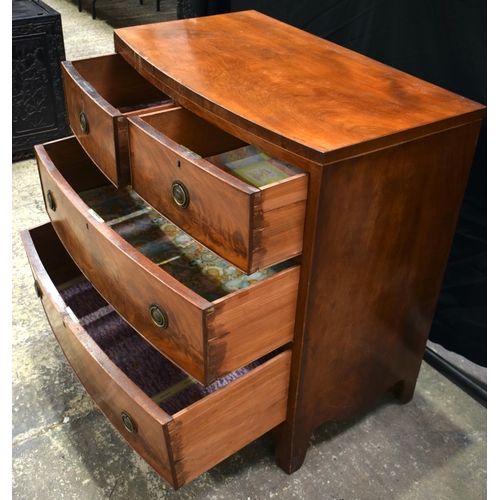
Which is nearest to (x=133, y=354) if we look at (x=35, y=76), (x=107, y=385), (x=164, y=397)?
(x=164, y=397)

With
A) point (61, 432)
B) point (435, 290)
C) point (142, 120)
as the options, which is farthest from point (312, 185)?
point (61, 432)

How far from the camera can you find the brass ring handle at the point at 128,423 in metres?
0.93

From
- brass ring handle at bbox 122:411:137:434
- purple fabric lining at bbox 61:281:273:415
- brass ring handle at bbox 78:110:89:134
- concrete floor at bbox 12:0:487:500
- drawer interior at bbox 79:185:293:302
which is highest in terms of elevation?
brass ring handle at bbox 78:110:89:134

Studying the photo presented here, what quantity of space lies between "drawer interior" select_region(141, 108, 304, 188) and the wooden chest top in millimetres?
48

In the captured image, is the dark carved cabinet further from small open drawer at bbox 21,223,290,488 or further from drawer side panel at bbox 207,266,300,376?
drawer side panel at bbox 207,266,300,376

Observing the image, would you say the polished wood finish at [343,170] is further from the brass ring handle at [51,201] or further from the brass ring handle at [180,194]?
the brass ring handle at [51,201]

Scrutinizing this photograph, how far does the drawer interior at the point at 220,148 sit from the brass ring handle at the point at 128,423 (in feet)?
1.37

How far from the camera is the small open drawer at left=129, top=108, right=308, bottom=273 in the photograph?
75cm

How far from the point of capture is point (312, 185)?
76 cm

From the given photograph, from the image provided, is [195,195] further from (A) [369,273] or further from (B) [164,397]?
(B) [164,397]

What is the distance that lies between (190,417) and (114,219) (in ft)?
1.61

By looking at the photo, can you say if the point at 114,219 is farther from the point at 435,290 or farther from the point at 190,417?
the point at 435,290

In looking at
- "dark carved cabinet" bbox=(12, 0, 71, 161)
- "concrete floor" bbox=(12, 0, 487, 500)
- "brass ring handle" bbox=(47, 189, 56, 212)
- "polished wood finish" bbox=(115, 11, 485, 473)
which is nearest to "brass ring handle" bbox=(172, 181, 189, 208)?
"polished wood finish" bbox=(115, 11, 485, 473)

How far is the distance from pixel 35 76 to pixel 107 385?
1.43 m
